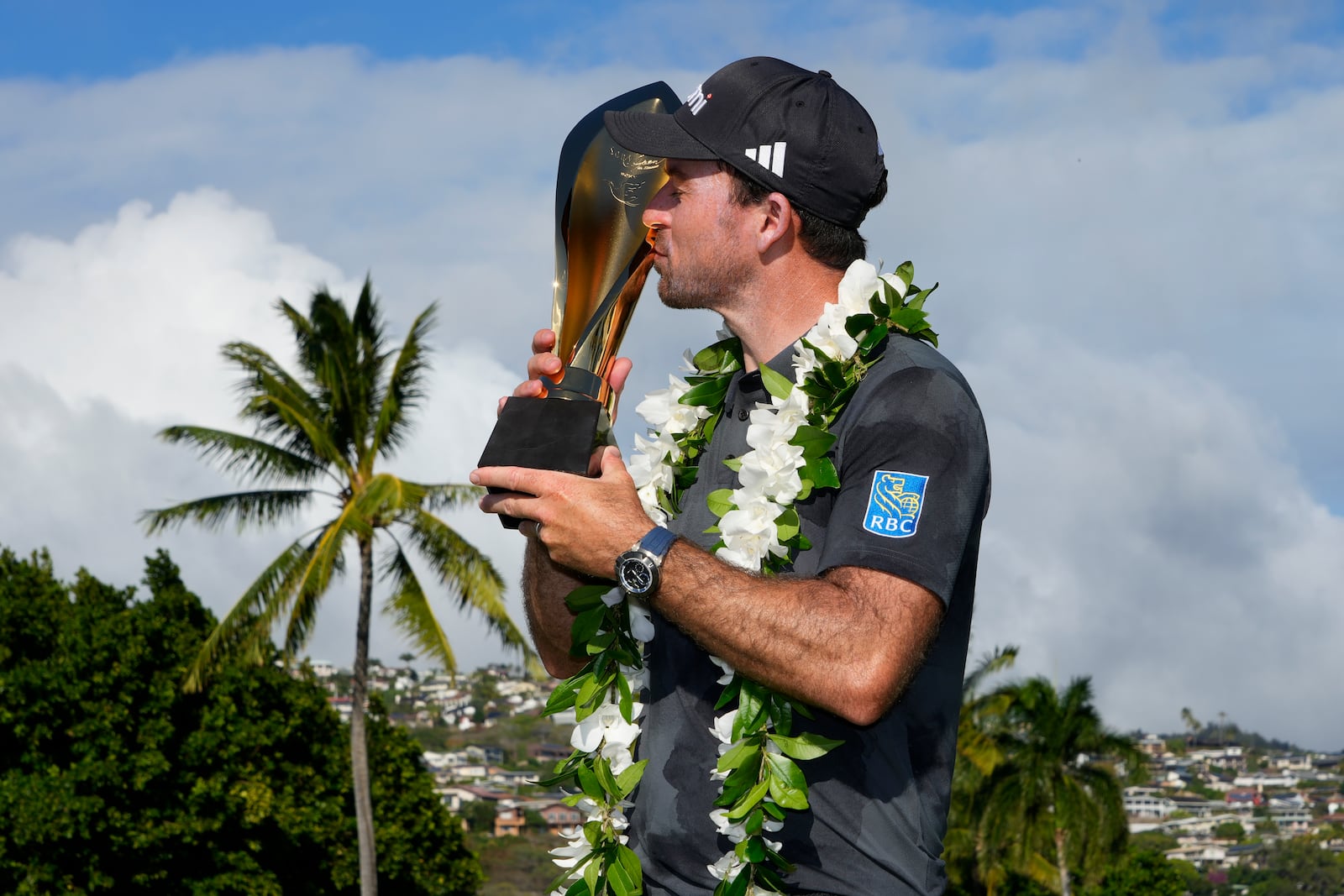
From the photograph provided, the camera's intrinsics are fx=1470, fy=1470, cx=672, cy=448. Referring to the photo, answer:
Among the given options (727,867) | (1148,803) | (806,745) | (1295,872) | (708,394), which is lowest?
(727,867)

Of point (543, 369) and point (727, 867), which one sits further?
point (543, 369)

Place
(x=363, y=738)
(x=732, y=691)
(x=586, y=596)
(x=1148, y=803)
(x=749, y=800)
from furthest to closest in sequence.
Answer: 1. (x=1148, y=803)
2. (x=363, y=738)
3. (x=586, y=596)
4. (x=732, y=691)
5. (x=749, y=800)

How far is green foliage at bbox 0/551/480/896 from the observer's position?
93.5 ft

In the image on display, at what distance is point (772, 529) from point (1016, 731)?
5653 cm

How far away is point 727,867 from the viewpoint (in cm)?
254

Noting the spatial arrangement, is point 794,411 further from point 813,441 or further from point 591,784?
point 591,784

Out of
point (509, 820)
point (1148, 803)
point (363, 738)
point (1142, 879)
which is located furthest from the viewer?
point (1148, 803)

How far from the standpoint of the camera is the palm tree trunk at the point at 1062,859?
5450 centimetres

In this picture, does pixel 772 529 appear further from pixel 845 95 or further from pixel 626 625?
pixel 845 95

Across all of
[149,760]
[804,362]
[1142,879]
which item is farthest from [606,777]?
[1142,879]

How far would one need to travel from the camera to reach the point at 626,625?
300 centimetres

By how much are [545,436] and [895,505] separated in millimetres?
631

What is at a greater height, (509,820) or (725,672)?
(509,820)

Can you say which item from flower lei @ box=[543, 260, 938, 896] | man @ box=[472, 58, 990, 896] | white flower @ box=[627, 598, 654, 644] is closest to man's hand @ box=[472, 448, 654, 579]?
man @ box=[472, 58, 990, 896]
